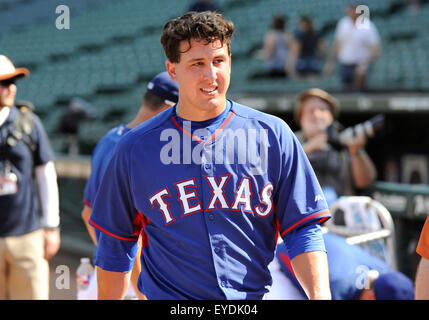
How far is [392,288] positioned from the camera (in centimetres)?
341

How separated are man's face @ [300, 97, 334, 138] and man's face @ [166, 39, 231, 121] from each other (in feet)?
12.6

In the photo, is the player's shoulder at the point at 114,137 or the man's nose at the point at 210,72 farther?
the player's shoulder at the point at 114,137

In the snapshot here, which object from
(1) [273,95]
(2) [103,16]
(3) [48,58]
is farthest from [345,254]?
(2) [103,16]

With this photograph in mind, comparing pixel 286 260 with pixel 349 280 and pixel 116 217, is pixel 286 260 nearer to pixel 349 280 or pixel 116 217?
pixel 349 280

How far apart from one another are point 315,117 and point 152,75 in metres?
8.67

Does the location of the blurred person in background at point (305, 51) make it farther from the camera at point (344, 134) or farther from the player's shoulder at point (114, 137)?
the player's shoulder at point (114, 137)

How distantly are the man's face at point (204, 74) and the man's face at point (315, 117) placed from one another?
12.6 feet

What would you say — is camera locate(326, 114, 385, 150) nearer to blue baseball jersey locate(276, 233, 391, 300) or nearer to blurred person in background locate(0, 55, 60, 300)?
blue baseball jersey locate(276, 233, 391, 300)

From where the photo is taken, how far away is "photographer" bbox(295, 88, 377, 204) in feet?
19.2

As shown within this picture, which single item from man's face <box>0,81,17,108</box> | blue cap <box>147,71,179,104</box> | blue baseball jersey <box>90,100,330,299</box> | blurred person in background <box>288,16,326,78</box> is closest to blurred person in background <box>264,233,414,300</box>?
blue cap <box>147,71,179,104</box>

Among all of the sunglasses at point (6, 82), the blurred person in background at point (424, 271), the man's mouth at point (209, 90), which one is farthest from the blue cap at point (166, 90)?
the blurred person in background at point (424, 271)

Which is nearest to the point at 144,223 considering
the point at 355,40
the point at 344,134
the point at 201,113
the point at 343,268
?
the point at 201,113

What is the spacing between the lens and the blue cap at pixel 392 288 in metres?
3.40
